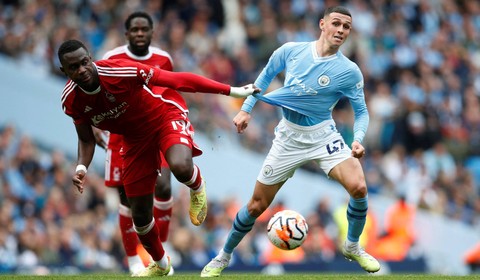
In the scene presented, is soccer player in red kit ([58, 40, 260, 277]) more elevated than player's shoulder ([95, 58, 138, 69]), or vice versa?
player's shoulder ([95, 58, 138, 69])

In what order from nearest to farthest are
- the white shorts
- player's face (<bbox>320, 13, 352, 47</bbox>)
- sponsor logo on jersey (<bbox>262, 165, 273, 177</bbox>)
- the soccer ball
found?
player's face (<bbox>320, 13, 352, 47</bbox>), the white shorts, sponsor logo on jersey (<bbox>262, 165, 273, 177</bbox>), the soccer ball

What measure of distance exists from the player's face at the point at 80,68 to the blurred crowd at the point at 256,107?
6.20m

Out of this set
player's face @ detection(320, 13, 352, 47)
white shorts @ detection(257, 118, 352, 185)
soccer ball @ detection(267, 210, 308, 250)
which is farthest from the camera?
soccer ball @ detection(267, 210, 308, 250)

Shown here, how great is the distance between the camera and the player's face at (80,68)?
32.8ft

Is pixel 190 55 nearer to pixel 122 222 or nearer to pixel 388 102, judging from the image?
pixel 388 102

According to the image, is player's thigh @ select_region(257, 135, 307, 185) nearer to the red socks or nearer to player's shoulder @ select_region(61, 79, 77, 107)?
the red socks

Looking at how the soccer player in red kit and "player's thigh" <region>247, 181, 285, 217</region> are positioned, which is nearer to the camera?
the soccer player in red kit

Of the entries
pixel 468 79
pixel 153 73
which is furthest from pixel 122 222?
pixel 468 79

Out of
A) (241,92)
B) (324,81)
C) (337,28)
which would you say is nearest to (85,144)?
(241,92)

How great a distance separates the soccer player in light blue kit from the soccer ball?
267mm

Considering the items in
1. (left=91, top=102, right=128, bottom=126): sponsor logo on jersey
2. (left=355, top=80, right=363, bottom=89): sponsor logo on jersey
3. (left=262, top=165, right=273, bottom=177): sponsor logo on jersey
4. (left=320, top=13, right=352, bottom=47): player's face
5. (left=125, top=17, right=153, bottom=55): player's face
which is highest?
(left=320, top=13, right=352, bottom=47): player's face

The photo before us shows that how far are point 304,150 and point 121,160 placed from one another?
7.36ft

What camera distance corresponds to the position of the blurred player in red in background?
12242 millimetres

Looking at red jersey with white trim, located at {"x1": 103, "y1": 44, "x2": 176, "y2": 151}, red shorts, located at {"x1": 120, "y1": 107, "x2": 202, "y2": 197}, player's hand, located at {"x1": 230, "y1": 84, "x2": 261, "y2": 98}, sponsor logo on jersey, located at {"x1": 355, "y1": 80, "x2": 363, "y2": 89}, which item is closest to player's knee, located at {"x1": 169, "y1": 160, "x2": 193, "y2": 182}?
red shorts, located at {"x1": 120, "y1": 107, "x2": 202, "y2": 197}
